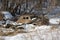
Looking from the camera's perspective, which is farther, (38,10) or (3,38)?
(38,10)

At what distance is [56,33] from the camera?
10.5 feet

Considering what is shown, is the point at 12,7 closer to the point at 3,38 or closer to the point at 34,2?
the point at 34,2

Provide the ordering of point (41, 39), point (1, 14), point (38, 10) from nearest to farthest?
point (41, 39), point (1, 14), point (38, 10)

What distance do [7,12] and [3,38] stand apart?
4.46 metres

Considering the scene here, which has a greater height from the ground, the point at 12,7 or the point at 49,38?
the point at 49,38

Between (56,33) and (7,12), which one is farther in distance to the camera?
(7,12)

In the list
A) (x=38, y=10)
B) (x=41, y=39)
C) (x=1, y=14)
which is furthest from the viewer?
(x=38, y=10)

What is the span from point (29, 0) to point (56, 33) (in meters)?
4.70

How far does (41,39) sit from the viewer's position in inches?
119

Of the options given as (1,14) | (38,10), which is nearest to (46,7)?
(38,10)

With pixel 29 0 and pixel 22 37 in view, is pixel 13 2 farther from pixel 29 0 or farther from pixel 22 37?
pixel 22 37

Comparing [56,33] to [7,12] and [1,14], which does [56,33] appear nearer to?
[1,14]

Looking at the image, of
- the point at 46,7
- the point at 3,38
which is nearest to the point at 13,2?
the point at 46,7

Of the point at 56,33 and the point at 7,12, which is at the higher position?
the point at 56,33
